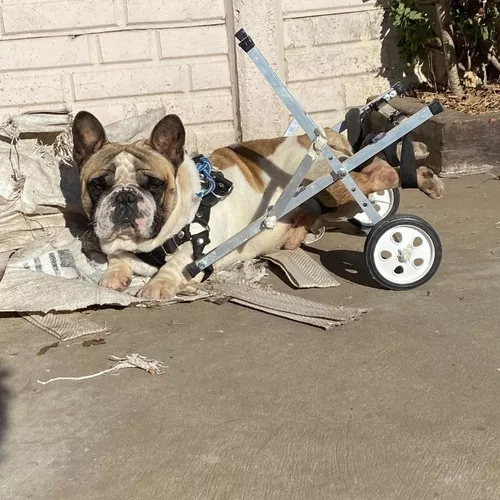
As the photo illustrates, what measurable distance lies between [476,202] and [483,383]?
99.2 inches

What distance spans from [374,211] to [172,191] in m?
1.03

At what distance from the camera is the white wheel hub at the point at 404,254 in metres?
3.70

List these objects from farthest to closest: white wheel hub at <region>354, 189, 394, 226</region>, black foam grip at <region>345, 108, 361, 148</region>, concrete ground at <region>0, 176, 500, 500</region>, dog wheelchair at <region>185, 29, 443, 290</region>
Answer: white wheel hub at <region>354, 189, 394, 226</region>
black foam grip at <region>345, 108, 361, 148</region>
dog wheelchair at <region>185, 29, 443, 290</region>
concrete ground at <region>0, 176, 500, 500</region>

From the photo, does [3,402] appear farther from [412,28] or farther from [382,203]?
[412,28]

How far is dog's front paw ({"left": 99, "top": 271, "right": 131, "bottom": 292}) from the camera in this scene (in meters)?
4.02

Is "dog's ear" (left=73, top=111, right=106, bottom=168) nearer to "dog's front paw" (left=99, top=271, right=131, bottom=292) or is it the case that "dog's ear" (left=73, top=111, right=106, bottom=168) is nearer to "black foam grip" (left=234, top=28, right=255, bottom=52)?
"dog's front paw" (left=99, top=271, right=131, bottom=292)

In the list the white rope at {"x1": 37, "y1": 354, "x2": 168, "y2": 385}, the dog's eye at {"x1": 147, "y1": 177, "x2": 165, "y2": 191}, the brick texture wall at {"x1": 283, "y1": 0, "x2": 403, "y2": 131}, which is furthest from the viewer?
the brick texture wall at {"x1": 283, "y1": 0, "x2": 403, "y2": 131}

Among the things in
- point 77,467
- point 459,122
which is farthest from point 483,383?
point 459,122

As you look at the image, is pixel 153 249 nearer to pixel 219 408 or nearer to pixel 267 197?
pixel 267 197

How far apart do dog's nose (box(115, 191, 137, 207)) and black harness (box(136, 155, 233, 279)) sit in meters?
0.36

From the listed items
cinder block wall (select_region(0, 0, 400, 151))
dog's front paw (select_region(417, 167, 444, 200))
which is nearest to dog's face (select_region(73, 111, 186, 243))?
dog's front paw (select_region(417, 167, 444, 200))

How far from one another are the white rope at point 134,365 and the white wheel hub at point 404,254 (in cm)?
116

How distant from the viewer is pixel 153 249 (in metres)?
4.07

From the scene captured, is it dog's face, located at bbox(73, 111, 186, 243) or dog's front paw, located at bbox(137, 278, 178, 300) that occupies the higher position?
dog's face, located at bbox(73, 111, 186, 243)
